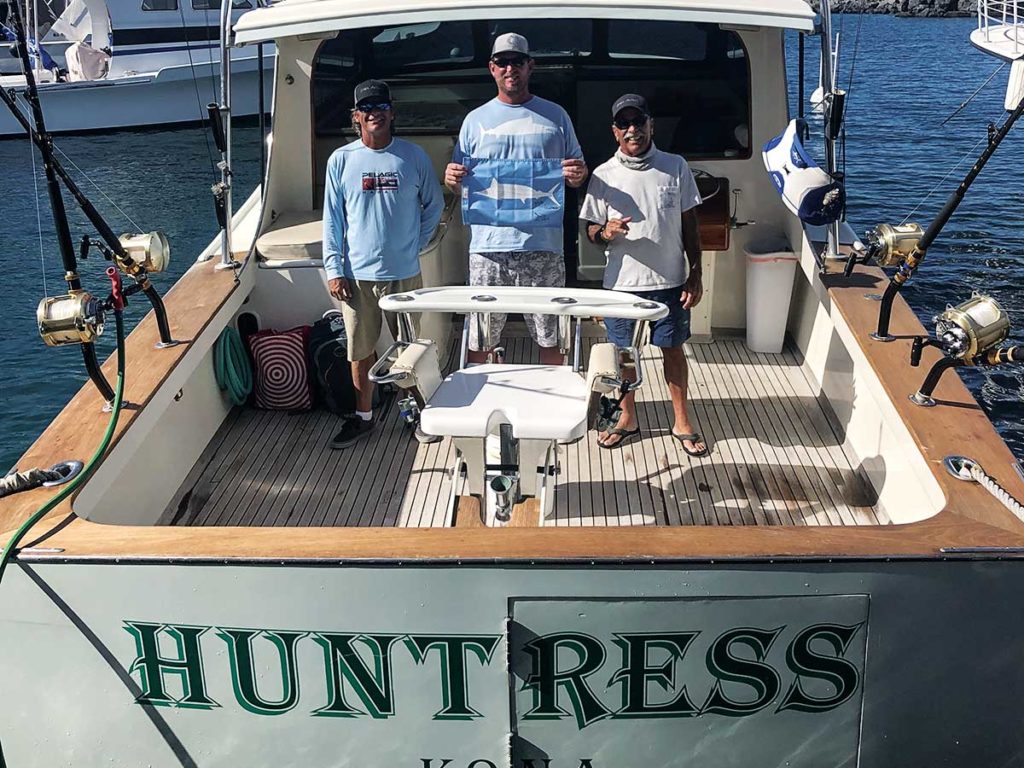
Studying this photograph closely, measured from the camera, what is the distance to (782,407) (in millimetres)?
4523

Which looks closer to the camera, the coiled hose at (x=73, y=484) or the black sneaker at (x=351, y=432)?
the coiled hose at (x=73, y=484)

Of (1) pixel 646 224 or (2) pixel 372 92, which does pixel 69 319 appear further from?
(1) pixel 646 224

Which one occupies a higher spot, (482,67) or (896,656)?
(482,67)

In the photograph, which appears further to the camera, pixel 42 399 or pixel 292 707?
pixel 42 399

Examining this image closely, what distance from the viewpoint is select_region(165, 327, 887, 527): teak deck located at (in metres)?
3.73

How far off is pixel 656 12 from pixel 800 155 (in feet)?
2.70

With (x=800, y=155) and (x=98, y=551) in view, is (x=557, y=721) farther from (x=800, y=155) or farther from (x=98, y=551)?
(x=800, y=155)

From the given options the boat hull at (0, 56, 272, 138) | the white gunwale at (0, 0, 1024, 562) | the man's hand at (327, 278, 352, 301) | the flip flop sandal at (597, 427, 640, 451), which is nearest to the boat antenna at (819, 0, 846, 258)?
the white gunwale at (0, 0, 1024, 562)

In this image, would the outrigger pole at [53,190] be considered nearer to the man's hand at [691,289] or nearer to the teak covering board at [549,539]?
the teak covering board at [549,539]

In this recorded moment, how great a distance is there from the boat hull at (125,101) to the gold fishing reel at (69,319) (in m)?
18.0

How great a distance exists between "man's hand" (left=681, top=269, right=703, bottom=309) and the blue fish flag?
57 centimetres

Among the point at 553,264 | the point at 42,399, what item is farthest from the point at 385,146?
the point at 42,399

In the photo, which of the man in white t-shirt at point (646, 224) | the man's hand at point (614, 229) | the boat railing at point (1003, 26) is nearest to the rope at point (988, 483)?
the man in white t-shirt at point (646, 224)

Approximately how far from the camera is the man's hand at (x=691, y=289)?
12.9 feet
